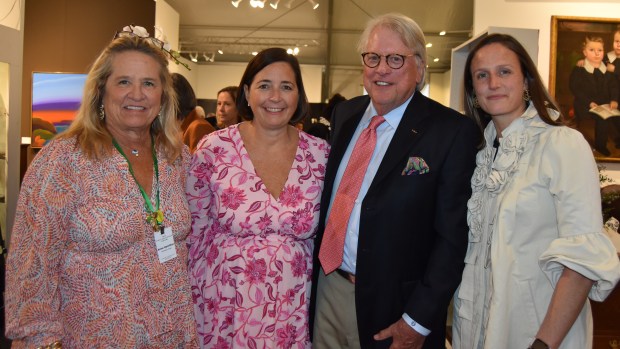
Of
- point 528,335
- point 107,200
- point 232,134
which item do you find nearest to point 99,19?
point 232,134

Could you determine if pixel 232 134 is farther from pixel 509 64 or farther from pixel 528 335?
pixel 528 335

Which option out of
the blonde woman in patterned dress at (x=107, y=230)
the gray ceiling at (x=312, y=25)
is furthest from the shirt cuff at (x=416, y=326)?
the gray ceiling at (x=312, y=25)

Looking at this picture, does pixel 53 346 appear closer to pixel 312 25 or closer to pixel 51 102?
pixel 51 102

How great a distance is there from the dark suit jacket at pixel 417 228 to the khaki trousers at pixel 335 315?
0.30ft

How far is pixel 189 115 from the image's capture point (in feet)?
14.1

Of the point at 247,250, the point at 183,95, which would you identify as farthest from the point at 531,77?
the point at 183,95

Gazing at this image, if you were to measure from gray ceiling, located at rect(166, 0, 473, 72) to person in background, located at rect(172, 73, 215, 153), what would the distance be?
4109 mm

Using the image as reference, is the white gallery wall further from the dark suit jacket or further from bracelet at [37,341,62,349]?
bracelet at [37,341,62,349]

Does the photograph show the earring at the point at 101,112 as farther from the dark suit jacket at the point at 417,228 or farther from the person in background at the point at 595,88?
the person in background at the point at 595,88

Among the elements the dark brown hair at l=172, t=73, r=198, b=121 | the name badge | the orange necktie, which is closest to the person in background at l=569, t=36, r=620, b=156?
the dark brown hair at l=172, t=73, r=198, b=121

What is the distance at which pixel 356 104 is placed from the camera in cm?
265

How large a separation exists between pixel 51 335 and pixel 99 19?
5981 millimetres

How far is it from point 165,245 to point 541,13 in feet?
16.4

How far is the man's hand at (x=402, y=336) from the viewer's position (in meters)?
2.08
